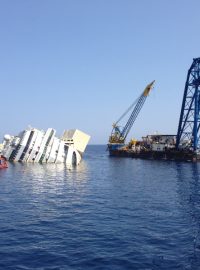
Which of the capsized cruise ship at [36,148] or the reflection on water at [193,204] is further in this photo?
the capsized cruise ship at [36,148]

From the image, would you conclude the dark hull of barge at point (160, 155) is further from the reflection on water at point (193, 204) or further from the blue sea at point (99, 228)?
the blue sea at point (99, 228)

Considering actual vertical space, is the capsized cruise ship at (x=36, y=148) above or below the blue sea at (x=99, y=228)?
above

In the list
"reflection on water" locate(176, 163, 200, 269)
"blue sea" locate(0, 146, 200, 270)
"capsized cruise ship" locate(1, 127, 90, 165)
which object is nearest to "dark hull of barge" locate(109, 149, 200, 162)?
"capsized cruise ship" locate(1, 127, 90, 165)

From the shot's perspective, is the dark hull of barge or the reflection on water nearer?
the reflection on water

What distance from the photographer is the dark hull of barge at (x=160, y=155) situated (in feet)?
432

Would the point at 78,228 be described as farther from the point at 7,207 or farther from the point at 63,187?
the point at 63,187

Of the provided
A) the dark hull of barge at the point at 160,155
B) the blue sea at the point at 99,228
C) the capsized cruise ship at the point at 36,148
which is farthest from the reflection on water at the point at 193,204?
the dark hull of barge at the point at 160,155

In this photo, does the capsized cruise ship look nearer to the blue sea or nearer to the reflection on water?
the reflection on water

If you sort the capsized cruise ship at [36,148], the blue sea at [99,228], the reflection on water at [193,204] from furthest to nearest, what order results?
1. the capsized cruise ship at [36,148]
2. the reflection on water at [193,204]
3. the blue sea at [99,228]

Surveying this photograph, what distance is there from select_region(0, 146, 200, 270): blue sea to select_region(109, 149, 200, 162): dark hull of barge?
6895cm

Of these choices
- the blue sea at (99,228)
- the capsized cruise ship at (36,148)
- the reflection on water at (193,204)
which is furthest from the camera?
the capsized cruise ship at (36,148)

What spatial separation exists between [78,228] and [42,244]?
19.8ft

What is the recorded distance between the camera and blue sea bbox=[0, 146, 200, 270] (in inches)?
1056

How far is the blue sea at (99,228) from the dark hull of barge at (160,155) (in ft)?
226
